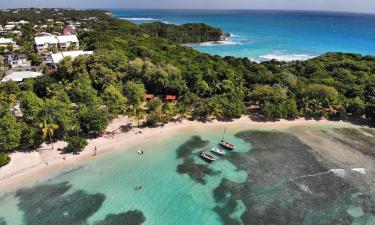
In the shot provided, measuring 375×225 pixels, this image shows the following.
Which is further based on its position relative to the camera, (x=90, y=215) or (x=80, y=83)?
(x=80, y=83)

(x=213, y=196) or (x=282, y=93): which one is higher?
(x=282, y=93)

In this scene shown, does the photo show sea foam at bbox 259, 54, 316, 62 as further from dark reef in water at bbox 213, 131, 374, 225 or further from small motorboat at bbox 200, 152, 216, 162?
small motorboat at bbox 200, 152, 216, 162

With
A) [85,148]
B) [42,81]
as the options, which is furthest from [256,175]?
[42,81]

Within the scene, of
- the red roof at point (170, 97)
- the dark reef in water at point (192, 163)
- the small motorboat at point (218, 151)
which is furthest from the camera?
the red roof at point (170, 97)

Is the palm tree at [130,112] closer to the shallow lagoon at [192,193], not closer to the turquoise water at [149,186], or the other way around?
the turquoise water at [149,186]

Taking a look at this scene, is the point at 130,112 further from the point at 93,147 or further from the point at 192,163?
the point at 192,163

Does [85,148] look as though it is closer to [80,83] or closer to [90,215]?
[90,215]

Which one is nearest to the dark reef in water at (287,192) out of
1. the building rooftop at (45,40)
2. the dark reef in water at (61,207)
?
the dark reef in water at (61,207)
